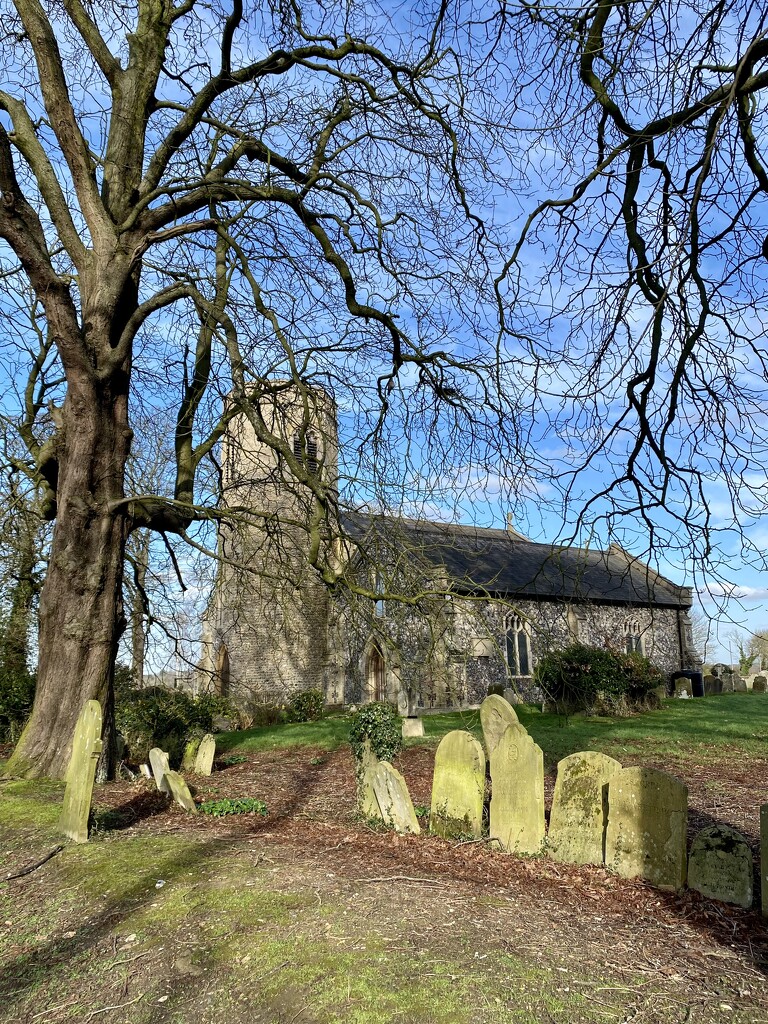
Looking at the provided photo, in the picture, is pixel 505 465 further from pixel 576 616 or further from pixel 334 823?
pixel 576 616

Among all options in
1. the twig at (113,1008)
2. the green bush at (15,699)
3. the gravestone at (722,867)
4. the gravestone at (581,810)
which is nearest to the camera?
the twig at (113,1008)

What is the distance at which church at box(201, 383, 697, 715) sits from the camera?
25.1 ft

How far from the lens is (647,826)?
5367 mm

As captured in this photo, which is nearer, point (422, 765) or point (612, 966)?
point (612, 966)

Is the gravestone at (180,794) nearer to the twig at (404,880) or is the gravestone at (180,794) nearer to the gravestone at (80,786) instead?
the gravestone at (80,786)

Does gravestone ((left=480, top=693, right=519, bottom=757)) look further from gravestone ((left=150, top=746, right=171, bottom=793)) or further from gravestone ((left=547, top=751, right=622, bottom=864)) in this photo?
gravestone ((left=150, top=746, right=171, bottom=793))

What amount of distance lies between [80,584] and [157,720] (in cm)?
489

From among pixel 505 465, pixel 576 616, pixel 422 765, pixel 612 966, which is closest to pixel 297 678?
pixel 576 616

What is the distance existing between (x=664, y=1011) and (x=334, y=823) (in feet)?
14.5

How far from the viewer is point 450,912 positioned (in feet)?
14.8

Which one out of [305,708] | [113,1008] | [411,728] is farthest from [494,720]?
[305,708]

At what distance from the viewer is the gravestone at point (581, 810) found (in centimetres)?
567

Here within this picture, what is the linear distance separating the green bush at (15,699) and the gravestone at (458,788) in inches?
439

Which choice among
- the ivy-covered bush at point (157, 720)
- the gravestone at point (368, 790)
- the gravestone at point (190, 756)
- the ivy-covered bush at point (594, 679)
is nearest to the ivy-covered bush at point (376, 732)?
the gravestone at point (368, 790)
